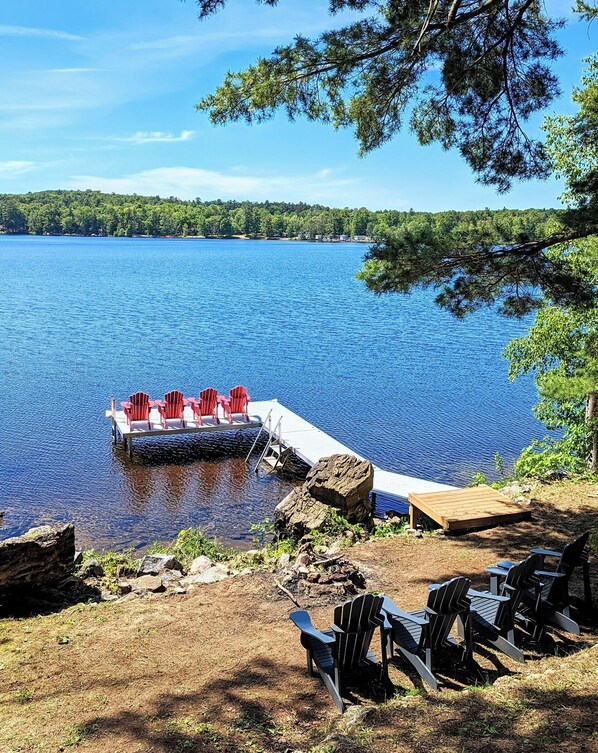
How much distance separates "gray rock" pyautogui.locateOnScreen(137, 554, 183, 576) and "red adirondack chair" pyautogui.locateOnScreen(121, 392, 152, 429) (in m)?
7.70

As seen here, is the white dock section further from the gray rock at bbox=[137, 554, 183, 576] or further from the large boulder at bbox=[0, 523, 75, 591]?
the large boulder at bbox=[0, 523, 75, 591]

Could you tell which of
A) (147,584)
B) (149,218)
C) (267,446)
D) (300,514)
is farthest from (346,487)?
(149,218)

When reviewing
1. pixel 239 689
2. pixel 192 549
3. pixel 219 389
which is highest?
pixel 239 689

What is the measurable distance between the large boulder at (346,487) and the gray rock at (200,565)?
240 centimetres

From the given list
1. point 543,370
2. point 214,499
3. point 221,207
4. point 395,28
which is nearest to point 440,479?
point 543,370

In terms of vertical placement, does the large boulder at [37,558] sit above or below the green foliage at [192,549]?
above

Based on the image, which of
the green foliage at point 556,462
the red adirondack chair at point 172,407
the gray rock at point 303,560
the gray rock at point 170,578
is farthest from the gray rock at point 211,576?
the red adirondack chair at point 172,407

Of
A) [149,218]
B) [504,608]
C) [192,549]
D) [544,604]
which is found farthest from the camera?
[149,218]

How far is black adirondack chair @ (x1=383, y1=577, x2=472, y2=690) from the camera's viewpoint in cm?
474

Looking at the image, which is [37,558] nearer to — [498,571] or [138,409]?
[498,571]

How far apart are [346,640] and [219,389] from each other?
54.3 ft

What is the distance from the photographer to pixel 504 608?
16.9ft

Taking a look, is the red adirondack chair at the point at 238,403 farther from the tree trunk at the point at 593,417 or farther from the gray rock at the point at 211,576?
the gray rock at the point at 211,576

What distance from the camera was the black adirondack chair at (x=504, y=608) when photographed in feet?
16.6
